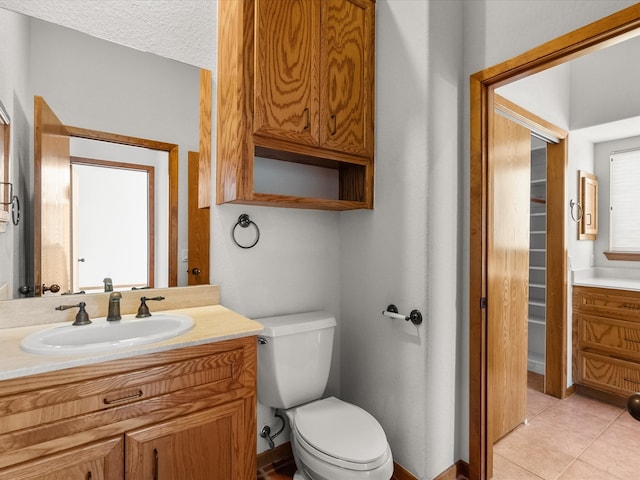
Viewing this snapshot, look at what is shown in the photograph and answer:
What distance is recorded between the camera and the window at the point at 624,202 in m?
2.94

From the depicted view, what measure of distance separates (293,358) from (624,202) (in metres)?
3.24

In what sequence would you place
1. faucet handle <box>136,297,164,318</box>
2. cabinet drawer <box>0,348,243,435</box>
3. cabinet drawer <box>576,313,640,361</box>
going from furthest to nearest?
1. cabinet drawer <box>576,313,640,361</box>
2. faucet handle <box>136,297,164,318</box>
3. cabinet drawer <box>0,348,243,435</box>

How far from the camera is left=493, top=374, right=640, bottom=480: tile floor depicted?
179 cm

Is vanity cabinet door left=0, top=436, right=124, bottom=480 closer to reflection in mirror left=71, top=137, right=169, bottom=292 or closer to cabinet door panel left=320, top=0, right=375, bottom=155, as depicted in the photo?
reflection in mirror left=71, top=137, right=169, bottom=292

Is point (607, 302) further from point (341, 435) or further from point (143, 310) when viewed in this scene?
point (143, 310)

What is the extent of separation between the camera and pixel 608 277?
3.00 m

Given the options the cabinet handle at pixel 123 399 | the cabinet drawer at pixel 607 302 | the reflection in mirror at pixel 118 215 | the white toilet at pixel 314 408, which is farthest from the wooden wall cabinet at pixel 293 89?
the cabinet drawer at pixel 607 302

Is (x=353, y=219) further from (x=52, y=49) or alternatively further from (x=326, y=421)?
(x=52, y=49)

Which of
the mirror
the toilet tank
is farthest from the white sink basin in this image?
the toilet tank

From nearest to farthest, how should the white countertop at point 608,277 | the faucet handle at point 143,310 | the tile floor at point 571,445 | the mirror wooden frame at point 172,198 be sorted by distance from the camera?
1. the faucet handle at point 143,310
2. the mirror wooden frame at point 172,198
3. the tile floor at point 571,445
4. the white countertop at point 608,277

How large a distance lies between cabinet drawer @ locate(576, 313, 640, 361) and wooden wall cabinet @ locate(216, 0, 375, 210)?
2119 mm

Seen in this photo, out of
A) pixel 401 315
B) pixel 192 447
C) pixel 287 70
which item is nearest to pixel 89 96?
pixel 287 70

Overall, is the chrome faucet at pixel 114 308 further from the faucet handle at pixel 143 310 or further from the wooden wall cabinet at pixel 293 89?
the wooden wall cabinet at pixel 293 89

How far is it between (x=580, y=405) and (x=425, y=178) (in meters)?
2.27
